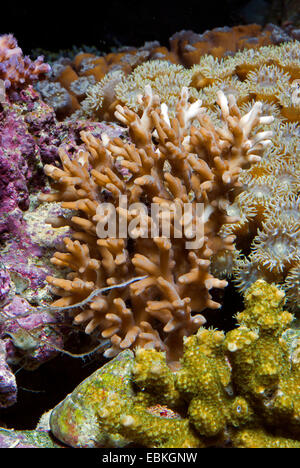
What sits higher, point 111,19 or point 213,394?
point 111,19

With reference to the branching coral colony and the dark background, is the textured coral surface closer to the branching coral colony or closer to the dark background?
the branching coral colony

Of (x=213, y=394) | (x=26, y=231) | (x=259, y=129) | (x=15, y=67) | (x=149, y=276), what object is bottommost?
(x=213, y=394)

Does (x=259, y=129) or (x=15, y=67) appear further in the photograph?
(x=259, y=129)

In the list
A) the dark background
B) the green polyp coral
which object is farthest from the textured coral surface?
the dark background

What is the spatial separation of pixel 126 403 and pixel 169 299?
554 millimetres

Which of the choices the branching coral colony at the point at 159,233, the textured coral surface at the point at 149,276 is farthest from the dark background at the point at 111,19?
the branching coral colony at the point at 159,233

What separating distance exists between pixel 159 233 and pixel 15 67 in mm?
1637

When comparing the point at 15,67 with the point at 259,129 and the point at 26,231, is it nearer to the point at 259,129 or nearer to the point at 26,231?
the point at 26,231

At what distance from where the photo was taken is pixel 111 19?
6160 millimetres

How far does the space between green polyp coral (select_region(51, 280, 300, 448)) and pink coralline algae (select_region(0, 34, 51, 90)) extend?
2.07 m

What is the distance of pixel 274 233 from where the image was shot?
2.37 metres

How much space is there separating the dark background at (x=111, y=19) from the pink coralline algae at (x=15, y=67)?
2996 millimetres

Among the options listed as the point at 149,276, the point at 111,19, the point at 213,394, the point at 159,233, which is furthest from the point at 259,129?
the point at 111,19
